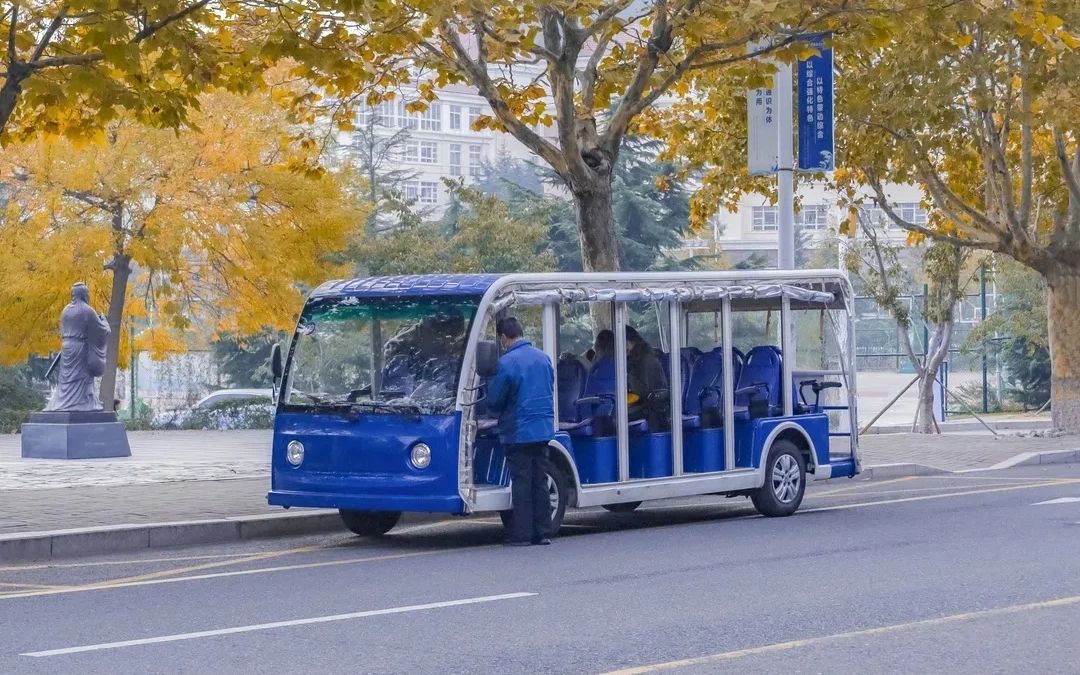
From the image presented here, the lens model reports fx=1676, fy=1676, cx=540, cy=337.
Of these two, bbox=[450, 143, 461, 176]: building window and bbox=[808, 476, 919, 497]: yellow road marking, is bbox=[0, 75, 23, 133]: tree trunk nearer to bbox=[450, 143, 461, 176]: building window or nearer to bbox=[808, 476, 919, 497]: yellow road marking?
bbox=[808, 476, 919, 497]: yellow road marking

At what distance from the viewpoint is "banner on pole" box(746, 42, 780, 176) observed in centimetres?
2061

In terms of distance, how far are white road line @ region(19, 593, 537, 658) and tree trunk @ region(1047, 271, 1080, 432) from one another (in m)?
19.7

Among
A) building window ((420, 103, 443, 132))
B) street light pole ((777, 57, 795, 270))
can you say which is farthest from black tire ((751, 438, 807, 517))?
building window ((420, 103, 443, 132))

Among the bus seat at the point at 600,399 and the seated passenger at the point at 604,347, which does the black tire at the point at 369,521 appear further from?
the seated passenger at the point at 604,347

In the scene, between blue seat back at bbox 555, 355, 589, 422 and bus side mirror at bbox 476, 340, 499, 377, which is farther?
blue seat back at bbox 555, 355, 589, 422

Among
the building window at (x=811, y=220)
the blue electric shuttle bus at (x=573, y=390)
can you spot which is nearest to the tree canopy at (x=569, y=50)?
the blue electric shuttle bus at (x=573, y=390)

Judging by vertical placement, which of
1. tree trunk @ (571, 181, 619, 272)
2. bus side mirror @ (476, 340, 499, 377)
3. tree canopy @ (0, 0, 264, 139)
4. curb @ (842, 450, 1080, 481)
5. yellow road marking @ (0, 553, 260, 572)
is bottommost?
yellow road marking @ (0, 553, 260, 572)

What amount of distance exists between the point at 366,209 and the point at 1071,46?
17708 millimetres

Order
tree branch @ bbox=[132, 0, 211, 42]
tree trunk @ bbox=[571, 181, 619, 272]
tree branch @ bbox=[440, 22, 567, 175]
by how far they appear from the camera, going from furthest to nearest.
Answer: tree trunk @ bbox=[571, 181, 619, 272] → tree branch @ bbox=[440, 22, 567, 175] → tree branch @ bbox=[132, 0, 211, 42]

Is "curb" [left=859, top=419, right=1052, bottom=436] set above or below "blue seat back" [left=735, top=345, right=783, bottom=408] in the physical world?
below

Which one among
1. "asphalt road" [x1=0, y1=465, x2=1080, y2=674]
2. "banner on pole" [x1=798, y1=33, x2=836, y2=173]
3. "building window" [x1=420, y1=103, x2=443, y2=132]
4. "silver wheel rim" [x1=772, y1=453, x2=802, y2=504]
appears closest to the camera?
"asphalt road" [x1=0, y1=465, x2=1080, y2=674]

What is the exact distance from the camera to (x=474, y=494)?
12906mm

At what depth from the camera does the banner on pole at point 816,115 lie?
20406 mm

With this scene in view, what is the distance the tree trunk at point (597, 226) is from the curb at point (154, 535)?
211 inches
